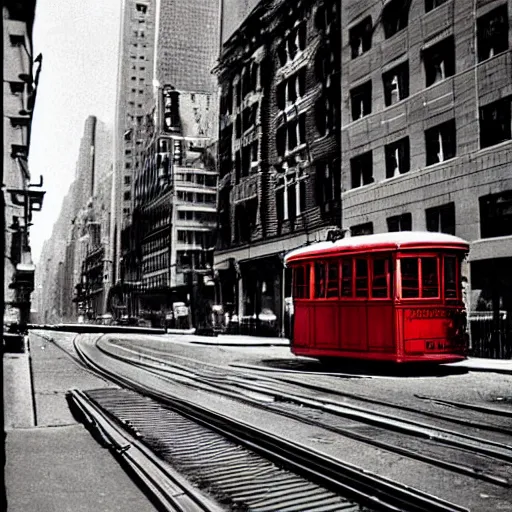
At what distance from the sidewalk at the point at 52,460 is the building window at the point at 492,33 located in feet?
31.6

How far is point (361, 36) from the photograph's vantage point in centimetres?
1772

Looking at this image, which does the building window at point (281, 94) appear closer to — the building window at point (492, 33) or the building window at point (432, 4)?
the building window at point (432, 4)

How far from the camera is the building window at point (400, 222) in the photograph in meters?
15.9

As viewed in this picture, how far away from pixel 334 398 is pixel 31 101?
5.11 meters

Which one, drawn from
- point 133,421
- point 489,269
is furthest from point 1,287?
point 489,269

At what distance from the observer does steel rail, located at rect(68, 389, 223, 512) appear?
3.95 m

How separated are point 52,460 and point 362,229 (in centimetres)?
1313

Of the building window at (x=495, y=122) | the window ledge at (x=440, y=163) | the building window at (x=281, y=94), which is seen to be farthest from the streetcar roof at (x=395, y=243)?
the building window at (x=281, y=94)

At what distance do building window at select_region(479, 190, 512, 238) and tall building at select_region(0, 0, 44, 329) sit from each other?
1018 centimetres

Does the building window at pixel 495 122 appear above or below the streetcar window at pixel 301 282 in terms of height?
above

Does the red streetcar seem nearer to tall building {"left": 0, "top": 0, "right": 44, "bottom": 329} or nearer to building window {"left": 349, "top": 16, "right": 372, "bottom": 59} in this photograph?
tall building {"left": 0, "top": 0, "right": 44, "bottom": 329}

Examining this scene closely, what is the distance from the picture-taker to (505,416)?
738 centimetres

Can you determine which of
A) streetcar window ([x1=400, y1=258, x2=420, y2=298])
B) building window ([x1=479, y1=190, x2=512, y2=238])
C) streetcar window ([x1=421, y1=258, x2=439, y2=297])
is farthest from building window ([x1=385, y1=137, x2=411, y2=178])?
streetcar window ([x1=400, y1=258, x2=420, y2=298])

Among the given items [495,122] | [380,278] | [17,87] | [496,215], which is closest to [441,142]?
[495,122]
